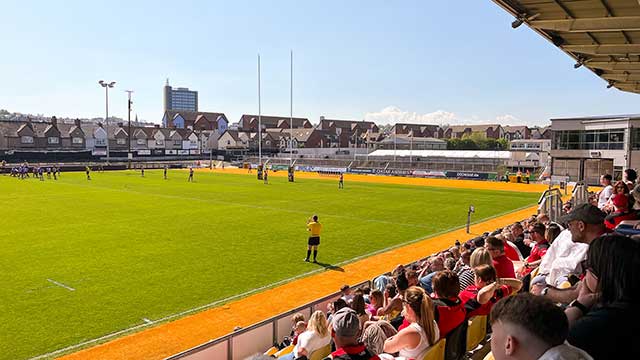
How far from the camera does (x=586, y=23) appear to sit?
26.6 ft

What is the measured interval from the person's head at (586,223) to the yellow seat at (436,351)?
1679mm

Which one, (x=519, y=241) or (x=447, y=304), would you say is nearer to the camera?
(x=447, y=304)

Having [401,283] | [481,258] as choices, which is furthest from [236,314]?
[481,258]

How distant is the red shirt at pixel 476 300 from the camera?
5434mm

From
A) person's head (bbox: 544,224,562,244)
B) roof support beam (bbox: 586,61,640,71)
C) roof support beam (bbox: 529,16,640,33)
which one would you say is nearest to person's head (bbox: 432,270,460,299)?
person's head (bbox: 544,224,562,244)

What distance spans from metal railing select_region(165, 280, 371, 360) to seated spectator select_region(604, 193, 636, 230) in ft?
15.9

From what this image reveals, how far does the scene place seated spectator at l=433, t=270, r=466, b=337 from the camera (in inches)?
193

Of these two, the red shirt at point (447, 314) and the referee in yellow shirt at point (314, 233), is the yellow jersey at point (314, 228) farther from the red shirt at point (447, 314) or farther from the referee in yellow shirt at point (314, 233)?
the red shirt at point (447, 314)

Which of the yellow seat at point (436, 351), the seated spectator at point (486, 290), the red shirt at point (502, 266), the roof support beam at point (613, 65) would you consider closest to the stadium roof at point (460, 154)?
the roof support beam at point (613, 65)

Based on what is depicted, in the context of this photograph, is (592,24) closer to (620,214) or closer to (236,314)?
(620,214)

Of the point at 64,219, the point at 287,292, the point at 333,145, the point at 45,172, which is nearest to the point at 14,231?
the point at 64,219

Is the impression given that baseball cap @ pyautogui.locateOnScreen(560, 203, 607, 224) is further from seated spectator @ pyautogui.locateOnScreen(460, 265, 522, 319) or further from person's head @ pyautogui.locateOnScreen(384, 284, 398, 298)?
person's head @ pyautogui.locateOnScreen(384, 284, 398, 298)

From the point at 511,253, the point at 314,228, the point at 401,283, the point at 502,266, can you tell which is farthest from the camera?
the point at 314,228

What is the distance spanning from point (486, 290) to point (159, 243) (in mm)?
15504
